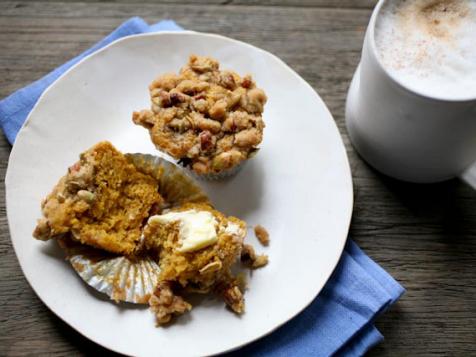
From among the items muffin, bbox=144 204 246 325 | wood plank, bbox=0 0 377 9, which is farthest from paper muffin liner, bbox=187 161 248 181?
wood plank, bbox=0 0 377 9

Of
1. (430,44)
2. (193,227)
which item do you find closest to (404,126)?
(430,44)

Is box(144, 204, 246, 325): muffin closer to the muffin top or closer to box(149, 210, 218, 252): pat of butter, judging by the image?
box(149, 210, 218, 252): pat of butter

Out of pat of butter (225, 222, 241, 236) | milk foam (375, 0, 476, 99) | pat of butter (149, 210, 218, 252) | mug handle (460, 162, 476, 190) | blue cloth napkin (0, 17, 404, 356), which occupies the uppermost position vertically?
milk foam (375, 0, 476, 99)

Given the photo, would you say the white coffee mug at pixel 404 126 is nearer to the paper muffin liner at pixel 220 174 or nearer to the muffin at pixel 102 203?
the paper muffin liner at pixel 220 174

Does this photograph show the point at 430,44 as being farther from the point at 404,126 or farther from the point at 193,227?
the point at 193,227

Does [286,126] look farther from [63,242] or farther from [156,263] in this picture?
[63,242]

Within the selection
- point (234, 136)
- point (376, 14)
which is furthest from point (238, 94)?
point (376, 14)

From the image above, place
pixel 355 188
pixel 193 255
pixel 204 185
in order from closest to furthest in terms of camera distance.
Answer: pixel 193 255, pixel 204 185, pixel 355 188
